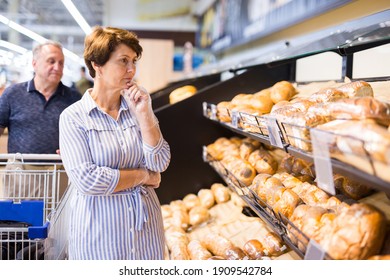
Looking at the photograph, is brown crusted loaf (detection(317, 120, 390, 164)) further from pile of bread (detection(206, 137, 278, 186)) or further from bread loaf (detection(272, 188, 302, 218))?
pile of bread (detection(206, 137, 278, 186))

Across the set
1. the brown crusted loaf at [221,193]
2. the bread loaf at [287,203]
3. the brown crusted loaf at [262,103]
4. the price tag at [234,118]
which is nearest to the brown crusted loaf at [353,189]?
the bread loaf at [287,203]

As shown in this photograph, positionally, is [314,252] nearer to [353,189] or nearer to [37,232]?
[353,189]

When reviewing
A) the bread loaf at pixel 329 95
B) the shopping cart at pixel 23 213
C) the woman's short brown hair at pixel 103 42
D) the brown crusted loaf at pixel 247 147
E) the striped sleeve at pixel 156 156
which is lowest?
the shopping cart at pixel 23 213

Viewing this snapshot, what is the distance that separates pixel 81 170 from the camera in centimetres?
180

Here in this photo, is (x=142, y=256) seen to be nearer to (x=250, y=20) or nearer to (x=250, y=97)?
(x=250, y=97)

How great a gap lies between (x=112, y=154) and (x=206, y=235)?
1.07m

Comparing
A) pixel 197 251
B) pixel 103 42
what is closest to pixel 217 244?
pixel 197 251

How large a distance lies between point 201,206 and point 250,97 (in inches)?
31.4

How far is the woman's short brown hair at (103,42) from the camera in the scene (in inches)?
72.7

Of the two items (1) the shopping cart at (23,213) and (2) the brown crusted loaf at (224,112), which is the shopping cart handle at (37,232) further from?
(2) the brown crusted loaf at (224,112)

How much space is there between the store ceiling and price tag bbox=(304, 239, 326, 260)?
198cm

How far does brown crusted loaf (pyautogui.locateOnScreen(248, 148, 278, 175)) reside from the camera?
269 cm

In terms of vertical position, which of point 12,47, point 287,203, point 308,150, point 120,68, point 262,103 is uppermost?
point 12,47

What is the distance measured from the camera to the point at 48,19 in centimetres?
696
